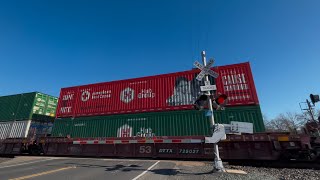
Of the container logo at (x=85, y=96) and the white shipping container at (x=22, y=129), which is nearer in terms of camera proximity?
the container logo at (x=85, y=96)

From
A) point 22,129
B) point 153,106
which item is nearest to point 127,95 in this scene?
point 153,106

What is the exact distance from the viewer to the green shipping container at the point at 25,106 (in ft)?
63.7

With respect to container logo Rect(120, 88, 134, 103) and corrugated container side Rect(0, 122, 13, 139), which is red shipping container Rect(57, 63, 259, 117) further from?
corrugated container side Rect(0, 122, 13, 139)

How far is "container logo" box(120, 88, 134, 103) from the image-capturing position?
50.0ft

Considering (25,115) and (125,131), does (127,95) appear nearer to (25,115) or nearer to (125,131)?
(125,131)

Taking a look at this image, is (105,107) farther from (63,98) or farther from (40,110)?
(40,110)

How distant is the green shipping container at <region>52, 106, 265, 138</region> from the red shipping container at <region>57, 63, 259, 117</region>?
512 millimetres

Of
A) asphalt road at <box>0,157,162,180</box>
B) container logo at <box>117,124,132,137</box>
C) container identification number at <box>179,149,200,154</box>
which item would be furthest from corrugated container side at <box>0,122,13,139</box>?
container identification number at <box>179,149,200,154</box>

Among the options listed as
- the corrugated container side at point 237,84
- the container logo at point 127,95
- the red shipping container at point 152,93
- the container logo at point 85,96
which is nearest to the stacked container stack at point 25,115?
the red shipping container at point 152,93

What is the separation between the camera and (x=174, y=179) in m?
5.99

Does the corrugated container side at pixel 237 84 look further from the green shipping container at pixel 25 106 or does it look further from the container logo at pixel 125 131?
the green shipping container at pixel 25 106

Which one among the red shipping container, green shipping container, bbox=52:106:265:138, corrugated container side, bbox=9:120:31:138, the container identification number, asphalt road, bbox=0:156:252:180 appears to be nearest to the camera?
asphalt road, bbox=0:156:252:180

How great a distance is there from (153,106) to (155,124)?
154 centimetres

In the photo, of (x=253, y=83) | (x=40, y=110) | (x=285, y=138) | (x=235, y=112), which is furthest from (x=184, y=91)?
(x=40, y=110)
